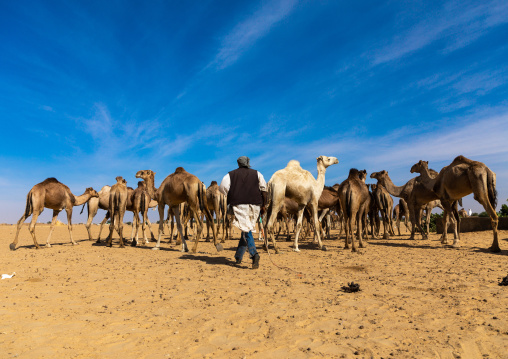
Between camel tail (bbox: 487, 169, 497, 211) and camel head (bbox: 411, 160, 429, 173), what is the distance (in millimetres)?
3705

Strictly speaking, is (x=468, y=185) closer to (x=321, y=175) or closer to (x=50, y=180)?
(x=321, y=175)

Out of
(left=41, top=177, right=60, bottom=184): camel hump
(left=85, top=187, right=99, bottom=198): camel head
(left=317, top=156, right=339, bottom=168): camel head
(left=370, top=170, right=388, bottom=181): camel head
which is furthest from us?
(left=85, top=187, right=99, bottom=198): camel head

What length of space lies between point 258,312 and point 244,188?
12.8ft

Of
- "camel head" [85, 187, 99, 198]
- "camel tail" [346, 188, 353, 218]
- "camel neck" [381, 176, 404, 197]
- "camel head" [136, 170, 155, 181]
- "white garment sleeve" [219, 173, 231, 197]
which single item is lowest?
"camel tail" [346, 188, 353, 218]

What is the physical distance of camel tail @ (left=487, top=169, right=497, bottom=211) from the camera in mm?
10258

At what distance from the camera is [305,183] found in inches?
420

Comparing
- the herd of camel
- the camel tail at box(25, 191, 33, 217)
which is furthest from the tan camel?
the camel tail at box(25, 191, 33, 217)

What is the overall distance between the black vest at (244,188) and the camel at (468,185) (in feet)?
24.7

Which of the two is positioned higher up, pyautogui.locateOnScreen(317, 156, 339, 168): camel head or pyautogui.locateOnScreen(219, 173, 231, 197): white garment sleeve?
pyautogui.locateOnScreen(317, 156, 339, 168): camel head

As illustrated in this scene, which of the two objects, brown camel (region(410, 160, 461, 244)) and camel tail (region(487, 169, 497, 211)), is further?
brown camel (region(410, 160, 461, 244))

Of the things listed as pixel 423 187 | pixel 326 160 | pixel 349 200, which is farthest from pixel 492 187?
pixel 326 160

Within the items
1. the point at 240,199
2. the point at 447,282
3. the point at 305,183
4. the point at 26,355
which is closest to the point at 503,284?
the point at 447,282

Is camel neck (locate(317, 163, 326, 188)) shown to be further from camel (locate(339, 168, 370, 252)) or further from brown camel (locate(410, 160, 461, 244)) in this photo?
brown camel (locate(410, 160, 461, 244))

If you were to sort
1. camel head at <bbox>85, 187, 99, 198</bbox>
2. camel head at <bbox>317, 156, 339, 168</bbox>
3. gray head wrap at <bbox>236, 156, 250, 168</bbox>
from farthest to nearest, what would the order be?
camel head at <bbox>85, 187, 99, 198</bbox> < camel head at <bbox>317, 156, 339, 168</bbox> < gray head wrap at <bbox>236, 156, 250, 168</bbox>
